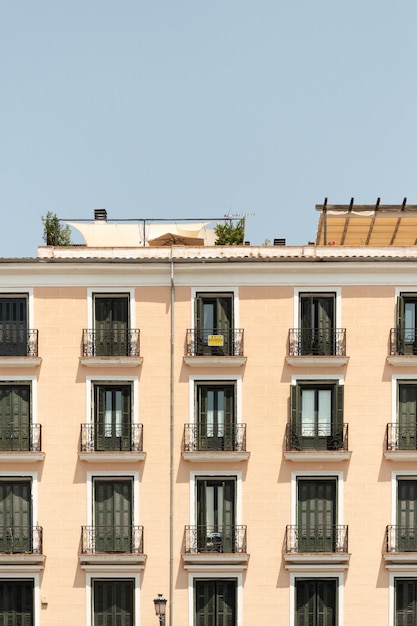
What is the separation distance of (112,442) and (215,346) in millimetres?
4625

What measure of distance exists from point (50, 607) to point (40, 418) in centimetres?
615

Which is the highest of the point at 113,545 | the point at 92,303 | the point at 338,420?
the point at 92,303

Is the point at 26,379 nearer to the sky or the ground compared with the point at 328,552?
nearer to the sky

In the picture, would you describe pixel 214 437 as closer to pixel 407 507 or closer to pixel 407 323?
pixel 407 507

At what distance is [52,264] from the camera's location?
27.4m

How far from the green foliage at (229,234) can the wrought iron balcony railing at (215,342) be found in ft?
33.2

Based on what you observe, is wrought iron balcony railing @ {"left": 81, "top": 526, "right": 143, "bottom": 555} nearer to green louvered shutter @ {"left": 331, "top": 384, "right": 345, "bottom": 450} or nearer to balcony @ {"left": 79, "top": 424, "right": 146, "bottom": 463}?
balcony @ {"left": 79, "top": 424, "right": 146, "bottom": 463}

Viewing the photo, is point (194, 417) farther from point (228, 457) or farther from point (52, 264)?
point (52, 264)

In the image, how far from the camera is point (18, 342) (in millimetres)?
27688

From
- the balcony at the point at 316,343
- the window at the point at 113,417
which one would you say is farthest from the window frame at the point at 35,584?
the balcony at the point at 316,343

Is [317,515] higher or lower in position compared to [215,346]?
lower

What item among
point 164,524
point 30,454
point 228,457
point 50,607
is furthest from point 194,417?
point 50,607

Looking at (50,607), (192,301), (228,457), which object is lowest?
(50,607)

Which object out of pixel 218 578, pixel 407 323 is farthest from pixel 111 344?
pixel 407 323
